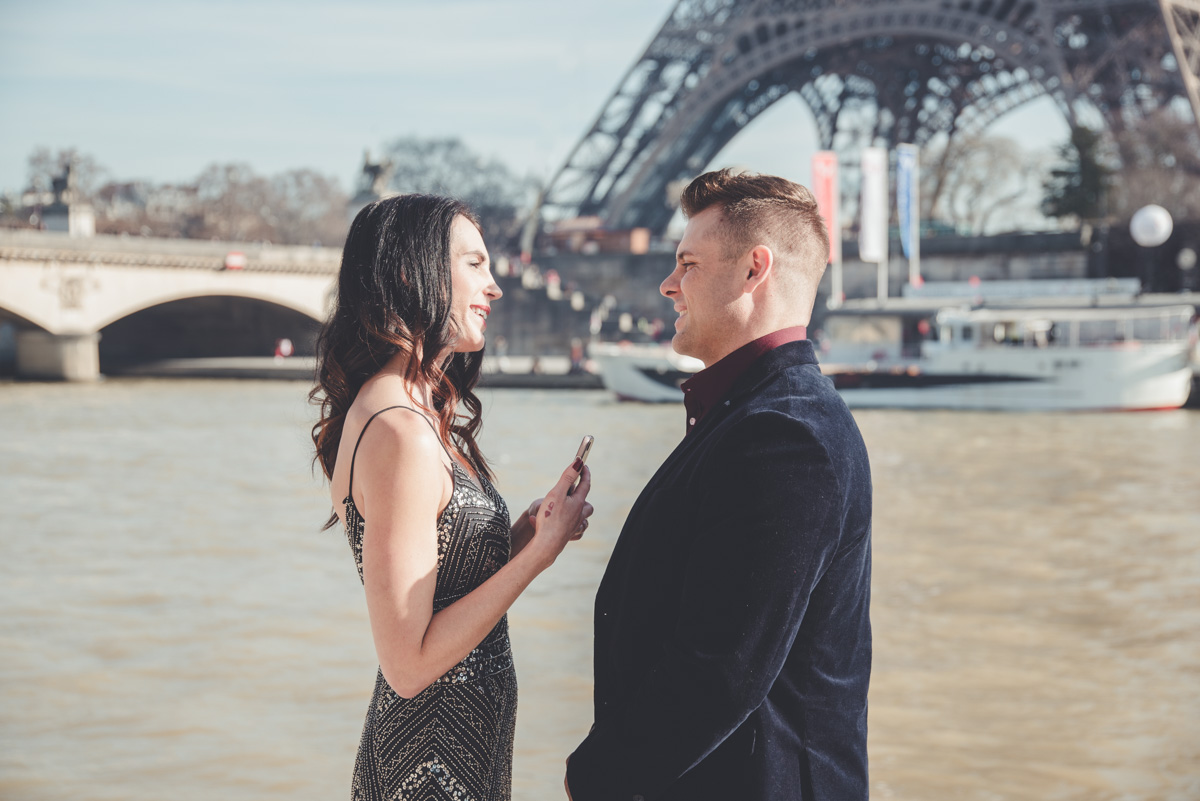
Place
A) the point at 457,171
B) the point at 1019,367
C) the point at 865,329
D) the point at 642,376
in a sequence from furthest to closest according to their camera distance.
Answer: the point at 457,171
the point at 865,329
the point at 642,376
the point at 1019,367

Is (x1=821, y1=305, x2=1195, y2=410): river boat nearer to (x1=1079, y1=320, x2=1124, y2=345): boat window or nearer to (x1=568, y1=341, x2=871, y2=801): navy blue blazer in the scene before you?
(x1=1079, y1=320, x2=1124, y2=345): boat window

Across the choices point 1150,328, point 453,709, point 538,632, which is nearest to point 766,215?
point 453,709

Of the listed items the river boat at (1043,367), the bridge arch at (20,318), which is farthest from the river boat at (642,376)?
the bridge arch at (20,318)

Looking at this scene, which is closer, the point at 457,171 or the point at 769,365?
the point at 769,365

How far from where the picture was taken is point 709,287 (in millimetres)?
1809

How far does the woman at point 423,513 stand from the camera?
1918mm

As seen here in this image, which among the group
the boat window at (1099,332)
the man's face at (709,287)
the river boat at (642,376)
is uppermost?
the man's face at (709,287)

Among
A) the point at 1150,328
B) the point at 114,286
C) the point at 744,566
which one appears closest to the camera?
→ the point at 744,566

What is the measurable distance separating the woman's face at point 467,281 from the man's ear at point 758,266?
0.45 metres

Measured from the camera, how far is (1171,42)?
27094mm

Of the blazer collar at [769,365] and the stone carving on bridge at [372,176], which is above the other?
the stone carving on bridge at [372,176]

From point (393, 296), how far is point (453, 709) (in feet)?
2.11

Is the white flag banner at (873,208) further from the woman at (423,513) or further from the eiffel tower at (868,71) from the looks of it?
the woman at (423,513)

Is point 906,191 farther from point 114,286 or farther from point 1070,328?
point 114,286
